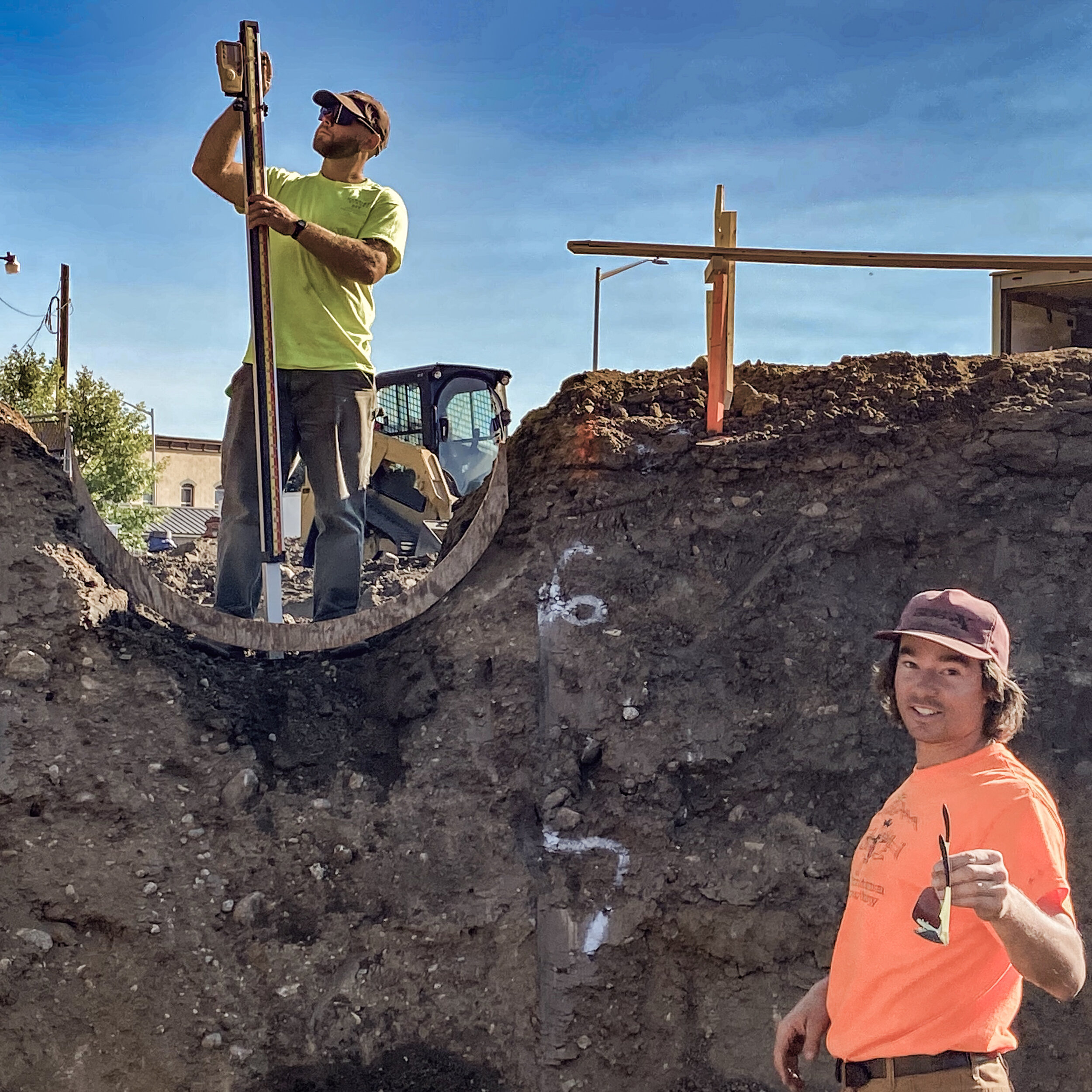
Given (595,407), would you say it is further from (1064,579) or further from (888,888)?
(888,888)

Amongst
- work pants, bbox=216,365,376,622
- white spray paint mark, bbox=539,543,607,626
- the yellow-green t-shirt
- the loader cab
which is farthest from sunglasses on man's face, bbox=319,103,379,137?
the loader cab

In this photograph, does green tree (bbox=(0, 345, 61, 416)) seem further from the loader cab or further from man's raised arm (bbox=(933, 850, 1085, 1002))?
man's raised arm (bbox=(933, 850, 1085, 1002))

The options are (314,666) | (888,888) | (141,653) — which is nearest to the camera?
(888,888)

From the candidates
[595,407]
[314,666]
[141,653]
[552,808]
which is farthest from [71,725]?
[595,407]

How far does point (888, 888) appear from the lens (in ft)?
7.08

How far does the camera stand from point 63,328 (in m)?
17.1

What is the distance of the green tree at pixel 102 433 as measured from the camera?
52.4ft

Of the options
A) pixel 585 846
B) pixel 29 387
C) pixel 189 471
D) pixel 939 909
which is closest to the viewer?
pixel 939 909

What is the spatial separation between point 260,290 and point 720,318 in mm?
1863

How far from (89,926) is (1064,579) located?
380cm

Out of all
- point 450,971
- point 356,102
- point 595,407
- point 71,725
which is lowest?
point 450,971

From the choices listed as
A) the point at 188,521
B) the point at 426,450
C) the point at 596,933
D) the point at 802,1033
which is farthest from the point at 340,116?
the point at 188,521

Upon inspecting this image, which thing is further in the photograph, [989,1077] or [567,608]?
[567,608]

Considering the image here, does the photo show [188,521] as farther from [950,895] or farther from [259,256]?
[950,895]
